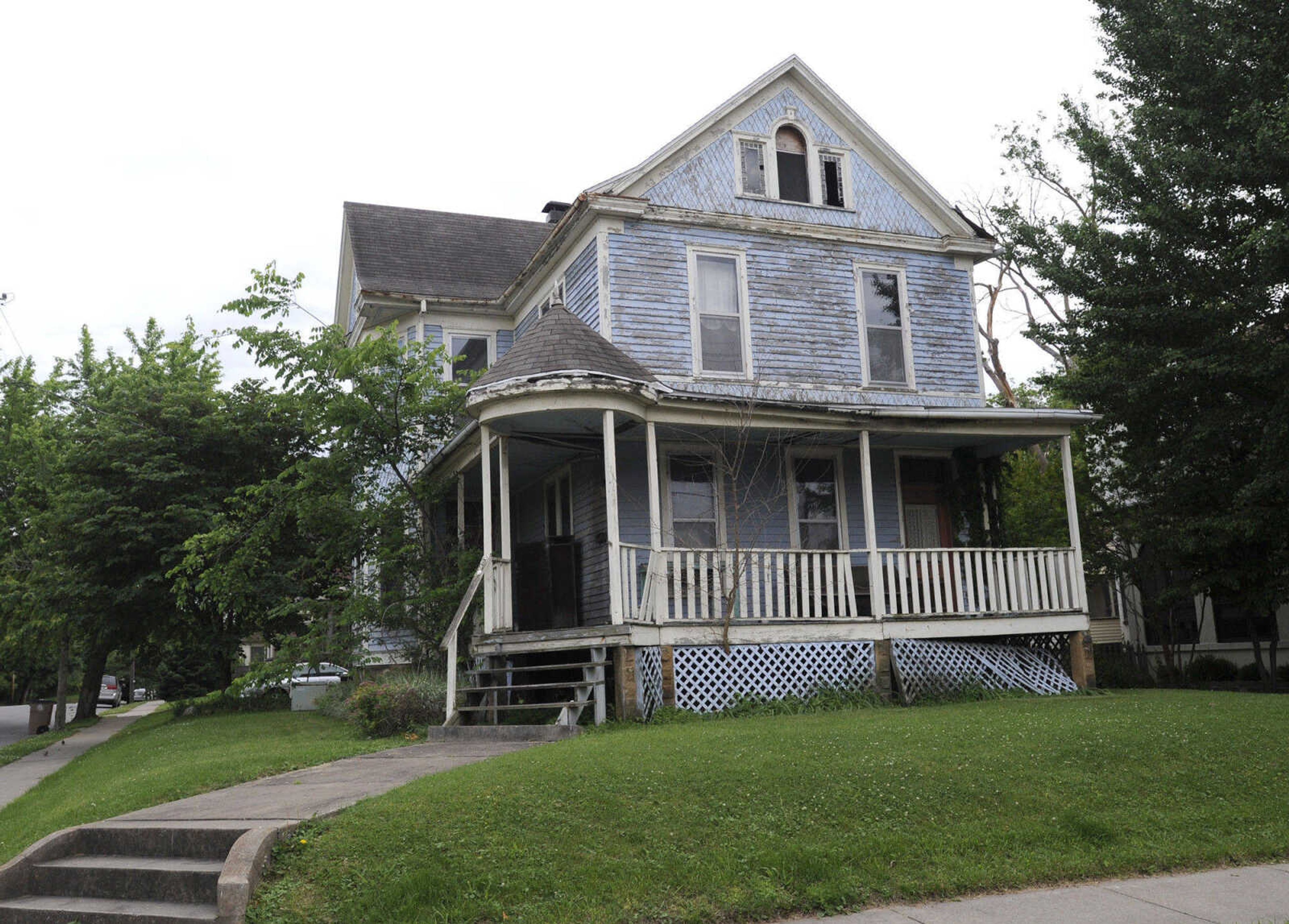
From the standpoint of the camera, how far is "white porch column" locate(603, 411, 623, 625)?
12.1m

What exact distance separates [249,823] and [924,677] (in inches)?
348

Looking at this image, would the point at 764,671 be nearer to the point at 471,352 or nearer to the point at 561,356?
the point at 561,356

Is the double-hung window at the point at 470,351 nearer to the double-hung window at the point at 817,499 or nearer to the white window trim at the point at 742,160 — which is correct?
the white window trim at the point at 742,160

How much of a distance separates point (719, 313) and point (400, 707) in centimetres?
709

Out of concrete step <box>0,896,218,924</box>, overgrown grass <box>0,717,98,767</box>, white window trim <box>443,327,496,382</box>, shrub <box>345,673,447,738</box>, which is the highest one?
white window trim <box>443,327,496,382</box>

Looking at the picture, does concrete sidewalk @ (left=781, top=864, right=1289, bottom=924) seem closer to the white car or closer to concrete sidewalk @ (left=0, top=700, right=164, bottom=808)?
concrete sidewalk @ (left=0, top=700, right=164, bottom=808)

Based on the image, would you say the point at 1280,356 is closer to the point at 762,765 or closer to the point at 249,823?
the point at 762,765

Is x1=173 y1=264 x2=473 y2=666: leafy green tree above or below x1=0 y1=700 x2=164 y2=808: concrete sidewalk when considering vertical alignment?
above

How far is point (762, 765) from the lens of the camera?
25.9 ft

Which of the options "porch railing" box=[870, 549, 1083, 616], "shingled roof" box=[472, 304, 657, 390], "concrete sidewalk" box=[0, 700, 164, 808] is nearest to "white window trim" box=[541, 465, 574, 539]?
"shingled roof" box=[472, 304, 657, 390]

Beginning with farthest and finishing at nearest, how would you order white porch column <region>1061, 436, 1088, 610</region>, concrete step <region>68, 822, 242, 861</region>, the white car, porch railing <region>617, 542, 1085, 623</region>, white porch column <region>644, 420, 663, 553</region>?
1. the white car
2. white porch column <region>1061, 436, 1088, 610</region>
3. porch railing <region>617, 542, 1085, 623</region>
4. white porch column <region>644, 420, 663, 553</region>
5. concrete step <region>68, 822, 242, 861</region>

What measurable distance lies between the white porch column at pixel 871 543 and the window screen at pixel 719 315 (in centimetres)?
252

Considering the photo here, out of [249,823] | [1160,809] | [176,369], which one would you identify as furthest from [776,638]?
[176,369]

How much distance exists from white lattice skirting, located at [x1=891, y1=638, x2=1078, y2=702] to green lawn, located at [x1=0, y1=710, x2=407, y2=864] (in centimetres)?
617
